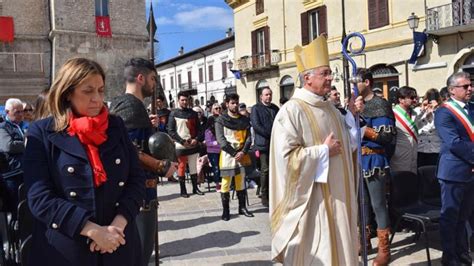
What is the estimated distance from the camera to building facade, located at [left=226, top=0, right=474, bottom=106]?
17.0 meters

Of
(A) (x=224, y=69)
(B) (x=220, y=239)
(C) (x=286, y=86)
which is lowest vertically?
(B) (x=220, y=239)

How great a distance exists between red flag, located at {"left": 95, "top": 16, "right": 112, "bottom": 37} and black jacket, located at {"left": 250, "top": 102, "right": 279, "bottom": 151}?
21.6 metres

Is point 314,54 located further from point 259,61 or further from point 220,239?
point 259,61

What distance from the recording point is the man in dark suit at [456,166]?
4160mm

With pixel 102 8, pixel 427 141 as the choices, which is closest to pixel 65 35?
pixel 102 8

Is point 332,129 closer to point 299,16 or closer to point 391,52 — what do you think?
point 391,52

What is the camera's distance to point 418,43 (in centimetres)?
1778

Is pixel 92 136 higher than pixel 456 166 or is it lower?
higher

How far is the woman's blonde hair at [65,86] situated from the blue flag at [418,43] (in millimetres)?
17377

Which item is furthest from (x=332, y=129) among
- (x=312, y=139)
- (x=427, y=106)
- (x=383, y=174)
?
(x=427, y=106)

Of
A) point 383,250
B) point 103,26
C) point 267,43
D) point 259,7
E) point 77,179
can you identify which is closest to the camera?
point 77,179

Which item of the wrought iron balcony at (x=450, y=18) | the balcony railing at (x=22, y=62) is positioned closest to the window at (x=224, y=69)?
the balcony railing at (x=22, y=62)

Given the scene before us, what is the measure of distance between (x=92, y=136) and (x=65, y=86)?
0.29 metres

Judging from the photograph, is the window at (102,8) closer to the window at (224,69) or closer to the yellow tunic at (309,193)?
the window at (224,69)
